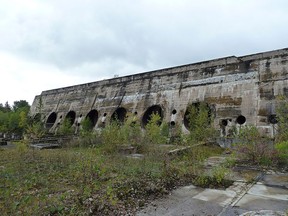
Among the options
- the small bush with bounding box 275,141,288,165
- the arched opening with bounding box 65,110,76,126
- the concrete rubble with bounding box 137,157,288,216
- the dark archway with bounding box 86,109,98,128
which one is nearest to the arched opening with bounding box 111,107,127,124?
the dark archway with bounding box 86,109,98,128

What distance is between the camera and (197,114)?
1059 cm

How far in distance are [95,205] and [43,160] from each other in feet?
13.2

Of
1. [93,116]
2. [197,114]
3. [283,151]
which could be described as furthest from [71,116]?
[283,151]

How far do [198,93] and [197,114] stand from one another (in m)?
2.33

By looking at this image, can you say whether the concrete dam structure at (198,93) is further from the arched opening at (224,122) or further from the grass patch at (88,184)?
the grass patch at (88,184)

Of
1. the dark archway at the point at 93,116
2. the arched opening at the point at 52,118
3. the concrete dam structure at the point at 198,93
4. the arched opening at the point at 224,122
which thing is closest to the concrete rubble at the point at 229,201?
the concrete dam structure at the point at 198,93

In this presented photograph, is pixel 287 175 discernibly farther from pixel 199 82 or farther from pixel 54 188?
pixel 199 82

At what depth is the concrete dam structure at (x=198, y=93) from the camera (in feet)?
34.5

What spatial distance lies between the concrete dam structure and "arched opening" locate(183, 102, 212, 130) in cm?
12

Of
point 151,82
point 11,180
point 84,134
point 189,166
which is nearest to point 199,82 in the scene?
point 151,82

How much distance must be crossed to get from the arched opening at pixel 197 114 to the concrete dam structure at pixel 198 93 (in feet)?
0.39

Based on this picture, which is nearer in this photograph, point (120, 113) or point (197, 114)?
point (197, 114)

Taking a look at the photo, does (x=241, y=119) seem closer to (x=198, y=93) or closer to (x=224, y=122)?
(x=224, y=122)

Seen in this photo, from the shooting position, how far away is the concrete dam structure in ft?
34.5
